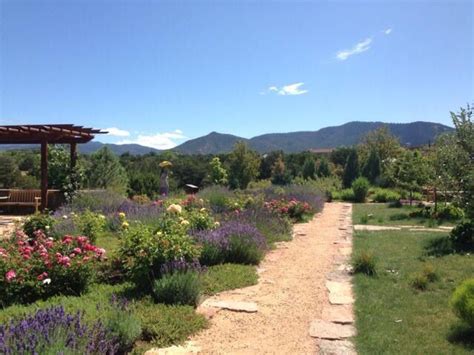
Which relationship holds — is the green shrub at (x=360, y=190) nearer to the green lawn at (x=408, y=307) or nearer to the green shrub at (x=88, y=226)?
the green lawn at (x=408, y=307)

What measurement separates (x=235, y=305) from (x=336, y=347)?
1240 mm

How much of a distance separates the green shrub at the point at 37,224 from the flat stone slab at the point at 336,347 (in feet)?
16.5

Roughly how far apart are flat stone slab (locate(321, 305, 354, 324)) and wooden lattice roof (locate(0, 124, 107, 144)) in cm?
961

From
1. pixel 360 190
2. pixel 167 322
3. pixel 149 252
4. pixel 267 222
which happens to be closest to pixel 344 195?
pixel 360 190

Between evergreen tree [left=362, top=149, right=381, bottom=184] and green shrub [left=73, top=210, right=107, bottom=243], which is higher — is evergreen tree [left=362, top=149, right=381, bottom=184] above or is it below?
above

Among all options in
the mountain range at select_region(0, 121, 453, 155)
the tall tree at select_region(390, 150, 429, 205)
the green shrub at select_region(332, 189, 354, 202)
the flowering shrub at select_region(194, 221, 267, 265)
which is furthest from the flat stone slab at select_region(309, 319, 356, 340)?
the mountain range at select_region(0, 121, 453, 155)

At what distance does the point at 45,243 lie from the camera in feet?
15.4

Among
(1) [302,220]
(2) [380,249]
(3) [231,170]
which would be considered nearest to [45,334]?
(2) [380,249]

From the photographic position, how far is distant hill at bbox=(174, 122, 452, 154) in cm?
10962

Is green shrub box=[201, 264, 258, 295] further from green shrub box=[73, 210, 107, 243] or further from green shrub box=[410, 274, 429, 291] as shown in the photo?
green shrub box=[73, 210, 107, 243]

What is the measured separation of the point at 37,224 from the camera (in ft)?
23.4

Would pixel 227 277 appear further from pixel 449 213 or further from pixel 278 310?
pixel 449 213

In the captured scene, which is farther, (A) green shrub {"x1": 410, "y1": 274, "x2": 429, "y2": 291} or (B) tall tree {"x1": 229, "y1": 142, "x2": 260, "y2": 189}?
(B) tall tree {"x1": 229, "y1": 142, "x2": 260, "y2": 189}

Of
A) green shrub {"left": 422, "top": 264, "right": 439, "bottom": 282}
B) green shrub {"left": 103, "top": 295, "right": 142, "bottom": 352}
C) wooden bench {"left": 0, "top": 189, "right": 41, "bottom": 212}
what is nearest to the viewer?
green shrub {"left": 103, "top": 295, "right": 142, "bottom": 352}
